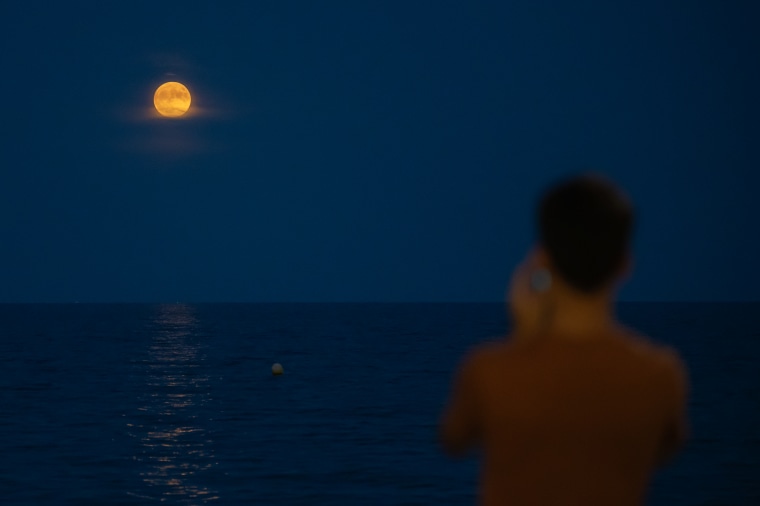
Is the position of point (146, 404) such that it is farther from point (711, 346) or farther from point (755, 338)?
point (755, 338)

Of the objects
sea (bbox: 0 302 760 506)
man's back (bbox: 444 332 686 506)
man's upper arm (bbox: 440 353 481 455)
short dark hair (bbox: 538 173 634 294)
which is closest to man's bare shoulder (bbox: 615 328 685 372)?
man's back (bbox: 444 332 686 506)

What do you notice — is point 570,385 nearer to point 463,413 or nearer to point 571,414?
point 571,414

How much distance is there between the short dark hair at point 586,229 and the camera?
271cm

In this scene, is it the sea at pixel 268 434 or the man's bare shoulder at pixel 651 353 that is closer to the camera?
the man's bare shoulder at pixel 651 353

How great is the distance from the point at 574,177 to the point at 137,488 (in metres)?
18.9

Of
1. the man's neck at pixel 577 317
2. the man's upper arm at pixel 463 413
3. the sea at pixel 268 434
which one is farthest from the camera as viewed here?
the sea at pixel 268 434

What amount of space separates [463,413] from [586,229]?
1.72 ft

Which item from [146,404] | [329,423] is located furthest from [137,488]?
[146,404]

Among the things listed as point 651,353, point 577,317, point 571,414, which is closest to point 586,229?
point 577,317

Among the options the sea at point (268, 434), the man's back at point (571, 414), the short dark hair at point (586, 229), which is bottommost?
the man's back at point (571, 414)

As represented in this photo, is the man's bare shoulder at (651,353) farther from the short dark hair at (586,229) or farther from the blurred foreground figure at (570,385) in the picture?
the short dark hair at (586,229)

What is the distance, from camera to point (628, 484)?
9.14 ft

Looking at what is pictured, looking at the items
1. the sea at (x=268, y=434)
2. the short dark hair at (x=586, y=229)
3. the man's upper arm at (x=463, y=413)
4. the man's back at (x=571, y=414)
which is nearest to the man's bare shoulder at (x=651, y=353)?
the man's back at (x=571, y=414)

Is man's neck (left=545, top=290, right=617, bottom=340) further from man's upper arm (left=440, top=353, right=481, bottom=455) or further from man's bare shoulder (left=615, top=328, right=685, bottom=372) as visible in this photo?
man's upper arm (left=440, top=353, right=481, bottom=455)
